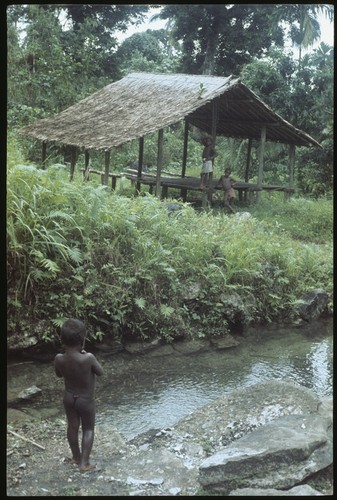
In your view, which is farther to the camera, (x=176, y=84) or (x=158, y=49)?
(x=158, y=49)

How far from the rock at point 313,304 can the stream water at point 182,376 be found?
48 centimetres

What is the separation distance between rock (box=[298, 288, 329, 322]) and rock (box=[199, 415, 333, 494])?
460 centimetres

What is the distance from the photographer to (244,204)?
A: 15.2 meters

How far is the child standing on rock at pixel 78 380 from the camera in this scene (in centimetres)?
381

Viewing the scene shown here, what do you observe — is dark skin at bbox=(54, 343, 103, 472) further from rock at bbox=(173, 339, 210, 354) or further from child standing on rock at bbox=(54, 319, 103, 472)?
rock at bbox=(173, 339, 210, 354)

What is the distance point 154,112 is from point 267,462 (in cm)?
969

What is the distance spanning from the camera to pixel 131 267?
23.1ft

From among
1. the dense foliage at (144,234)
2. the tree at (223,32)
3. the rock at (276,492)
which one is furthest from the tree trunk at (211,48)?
the rock at (276,492)

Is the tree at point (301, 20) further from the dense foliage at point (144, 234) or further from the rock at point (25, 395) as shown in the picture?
the rock at point (25, 395)

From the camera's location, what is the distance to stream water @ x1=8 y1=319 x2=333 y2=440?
5.51 metres

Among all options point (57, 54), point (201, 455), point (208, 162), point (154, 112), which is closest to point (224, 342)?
point (201, 455)
